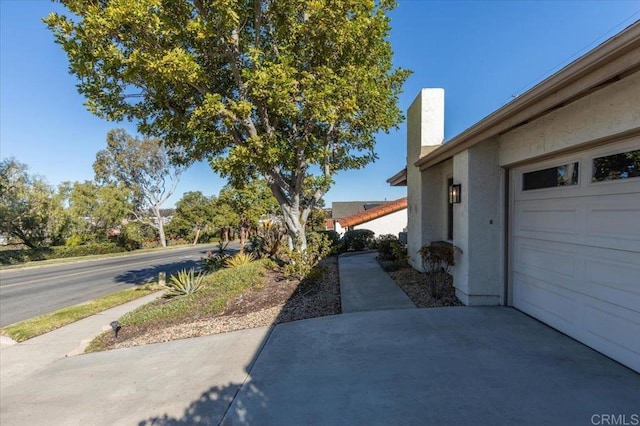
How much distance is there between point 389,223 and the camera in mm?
21891

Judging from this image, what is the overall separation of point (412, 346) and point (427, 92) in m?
6.56

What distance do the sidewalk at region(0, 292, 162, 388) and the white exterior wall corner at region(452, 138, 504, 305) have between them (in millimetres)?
7156

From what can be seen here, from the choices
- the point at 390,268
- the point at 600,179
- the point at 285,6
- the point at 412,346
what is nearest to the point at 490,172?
the point at 600,179

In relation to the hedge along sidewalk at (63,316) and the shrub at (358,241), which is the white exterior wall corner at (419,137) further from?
the hedge along sidewalk at (63,316)

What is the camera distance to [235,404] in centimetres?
329

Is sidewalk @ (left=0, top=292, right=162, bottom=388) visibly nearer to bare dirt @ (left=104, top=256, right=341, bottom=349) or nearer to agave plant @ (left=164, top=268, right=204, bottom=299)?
bare dirt @ (left=104, top=256, right=341, bottom=349)

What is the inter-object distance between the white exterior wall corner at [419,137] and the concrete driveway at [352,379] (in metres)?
4.01

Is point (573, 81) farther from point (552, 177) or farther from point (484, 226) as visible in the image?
point (484, 226)

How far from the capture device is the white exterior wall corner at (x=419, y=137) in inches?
323

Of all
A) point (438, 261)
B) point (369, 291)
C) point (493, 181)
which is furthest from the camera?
point (369, 291)

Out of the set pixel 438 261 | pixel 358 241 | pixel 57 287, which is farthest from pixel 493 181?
pixel 57 287

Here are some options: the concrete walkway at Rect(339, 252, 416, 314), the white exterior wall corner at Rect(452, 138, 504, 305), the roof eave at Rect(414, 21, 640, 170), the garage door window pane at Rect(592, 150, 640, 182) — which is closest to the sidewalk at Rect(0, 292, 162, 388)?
the concrete walkway at Rect(339, 252, 416, 314)

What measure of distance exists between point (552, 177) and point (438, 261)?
2517mm

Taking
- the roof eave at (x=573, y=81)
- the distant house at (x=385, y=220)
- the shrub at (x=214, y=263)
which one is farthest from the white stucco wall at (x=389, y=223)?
the roof eave at (x=573, y=81)
